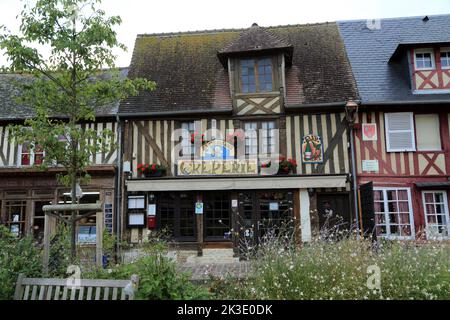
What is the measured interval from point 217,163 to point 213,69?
11.8 feet

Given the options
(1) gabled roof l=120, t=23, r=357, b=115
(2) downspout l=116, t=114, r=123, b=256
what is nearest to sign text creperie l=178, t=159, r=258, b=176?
(1) gabled roof l=120, t=23, r=357, b=115

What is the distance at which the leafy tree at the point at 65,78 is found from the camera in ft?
16.7

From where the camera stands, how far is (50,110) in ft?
19.1

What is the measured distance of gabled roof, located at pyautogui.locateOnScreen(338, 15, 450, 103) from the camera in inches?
426

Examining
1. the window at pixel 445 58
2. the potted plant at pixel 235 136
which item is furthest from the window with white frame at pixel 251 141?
the window at pixel 445 58

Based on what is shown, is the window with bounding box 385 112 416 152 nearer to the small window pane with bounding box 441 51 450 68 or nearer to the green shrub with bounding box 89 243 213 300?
the small window pane with bounding box 441 51 450 68

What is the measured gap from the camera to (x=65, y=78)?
5473mm

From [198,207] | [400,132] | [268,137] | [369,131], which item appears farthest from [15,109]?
[400,132]

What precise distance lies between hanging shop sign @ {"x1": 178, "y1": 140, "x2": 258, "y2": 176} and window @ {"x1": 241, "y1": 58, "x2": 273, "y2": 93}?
1.91 metres

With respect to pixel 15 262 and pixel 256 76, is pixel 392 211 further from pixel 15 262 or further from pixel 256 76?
pixel 15 262

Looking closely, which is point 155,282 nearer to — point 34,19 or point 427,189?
point 34,19

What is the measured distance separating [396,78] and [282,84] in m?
3.63
